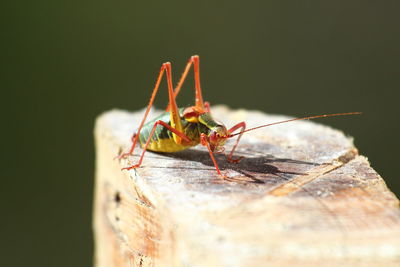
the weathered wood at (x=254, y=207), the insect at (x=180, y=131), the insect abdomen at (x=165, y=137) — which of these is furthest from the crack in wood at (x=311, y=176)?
the insect abdomen at (x=165, y=137)

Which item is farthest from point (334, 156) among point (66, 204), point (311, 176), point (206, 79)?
point (206, 79)

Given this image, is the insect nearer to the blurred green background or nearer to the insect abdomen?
the insect abdomen

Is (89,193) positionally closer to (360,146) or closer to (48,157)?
(48,157)

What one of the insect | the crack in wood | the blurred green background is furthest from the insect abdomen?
the blurred green background

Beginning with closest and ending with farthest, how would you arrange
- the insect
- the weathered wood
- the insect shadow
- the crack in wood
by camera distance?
the weathered wood → the crack in wood → the insect shadow → the insect

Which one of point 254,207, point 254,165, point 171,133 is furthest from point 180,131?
point 254,207
